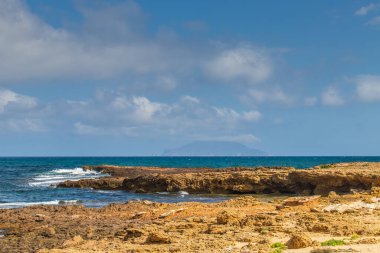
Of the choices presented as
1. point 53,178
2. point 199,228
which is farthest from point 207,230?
point 53,178

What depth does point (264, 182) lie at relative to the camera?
46.0 metres

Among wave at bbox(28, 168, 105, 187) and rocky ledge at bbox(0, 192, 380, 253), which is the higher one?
wave at bbox(28, 168, 105, 187)

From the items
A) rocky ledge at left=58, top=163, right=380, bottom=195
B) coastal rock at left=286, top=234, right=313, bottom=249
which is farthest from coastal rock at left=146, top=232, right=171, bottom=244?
rocky ledge at left=58, top=163, right=380, bottom=195

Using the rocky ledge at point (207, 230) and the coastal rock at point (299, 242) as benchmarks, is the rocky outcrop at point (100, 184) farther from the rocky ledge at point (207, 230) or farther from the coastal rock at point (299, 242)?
the coastal rock at point (299, 242)

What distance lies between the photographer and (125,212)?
28344mm

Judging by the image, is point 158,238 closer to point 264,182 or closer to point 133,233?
point 133,233

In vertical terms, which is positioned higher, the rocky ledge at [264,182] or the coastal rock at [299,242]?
the rocky ledge at [264,182]

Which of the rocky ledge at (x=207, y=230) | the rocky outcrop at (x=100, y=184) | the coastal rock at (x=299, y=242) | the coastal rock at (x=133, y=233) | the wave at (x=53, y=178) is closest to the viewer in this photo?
the coastal rock at (x=299, y=242)

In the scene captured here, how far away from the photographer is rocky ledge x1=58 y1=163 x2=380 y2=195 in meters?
39.0

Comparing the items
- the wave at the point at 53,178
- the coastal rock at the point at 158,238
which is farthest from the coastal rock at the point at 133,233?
the wave at the point at 53,178

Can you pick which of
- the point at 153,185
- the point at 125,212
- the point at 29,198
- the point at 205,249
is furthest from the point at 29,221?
the point at 153,185

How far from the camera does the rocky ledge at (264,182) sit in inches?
1537

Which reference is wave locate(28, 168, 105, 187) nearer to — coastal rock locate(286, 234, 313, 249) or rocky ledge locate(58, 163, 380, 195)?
rocky ledge locate(58, 163, 380, 195)

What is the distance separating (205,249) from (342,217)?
703 centimetres
